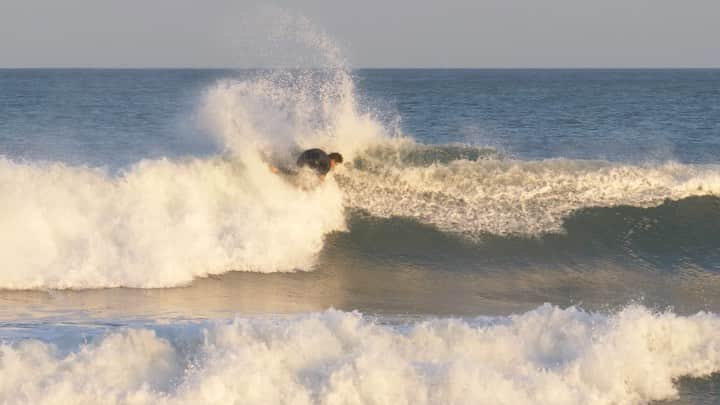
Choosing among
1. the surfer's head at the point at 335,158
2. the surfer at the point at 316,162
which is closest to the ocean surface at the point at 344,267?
the surfer at the point at 316,162

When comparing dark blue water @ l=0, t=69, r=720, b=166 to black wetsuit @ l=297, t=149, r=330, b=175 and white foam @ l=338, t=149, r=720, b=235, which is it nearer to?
black wetsuit @ l=297, t=149, r=330, b=175

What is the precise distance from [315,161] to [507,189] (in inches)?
123

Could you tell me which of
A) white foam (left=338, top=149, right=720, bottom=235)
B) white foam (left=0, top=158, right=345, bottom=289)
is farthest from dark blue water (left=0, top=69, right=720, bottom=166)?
white foam (left=338, top=149, right=720, bottom=235)

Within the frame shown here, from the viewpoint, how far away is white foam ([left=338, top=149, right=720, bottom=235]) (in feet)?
46.3

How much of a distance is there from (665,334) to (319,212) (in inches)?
254

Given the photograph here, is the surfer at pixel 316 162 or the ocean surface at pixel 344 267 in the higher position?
the surfer at pixel 316 162

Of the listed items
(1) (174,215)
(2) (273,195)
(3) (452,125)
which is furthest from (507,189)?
(3) (452,125)

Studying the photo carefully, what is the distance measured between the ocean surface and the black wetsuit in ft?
0.76

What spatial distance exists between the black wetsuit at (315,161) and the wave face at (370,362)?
19.8 ft

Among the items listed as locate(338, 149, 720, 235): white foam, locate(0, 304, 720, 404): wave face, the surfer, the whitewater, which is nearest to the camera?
locate(0, 304, 720, 404): wave face

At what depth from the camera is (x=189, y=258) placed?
11773 mm

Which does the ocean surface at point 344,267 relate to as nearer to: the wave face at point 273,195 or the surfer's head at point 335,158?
the wave face at point 273,195

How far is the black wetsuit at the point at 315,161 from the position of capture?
14242 mm

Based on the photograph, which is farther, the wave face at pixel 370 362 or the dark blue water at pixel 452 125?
the dark blue water at pixel 452 125
